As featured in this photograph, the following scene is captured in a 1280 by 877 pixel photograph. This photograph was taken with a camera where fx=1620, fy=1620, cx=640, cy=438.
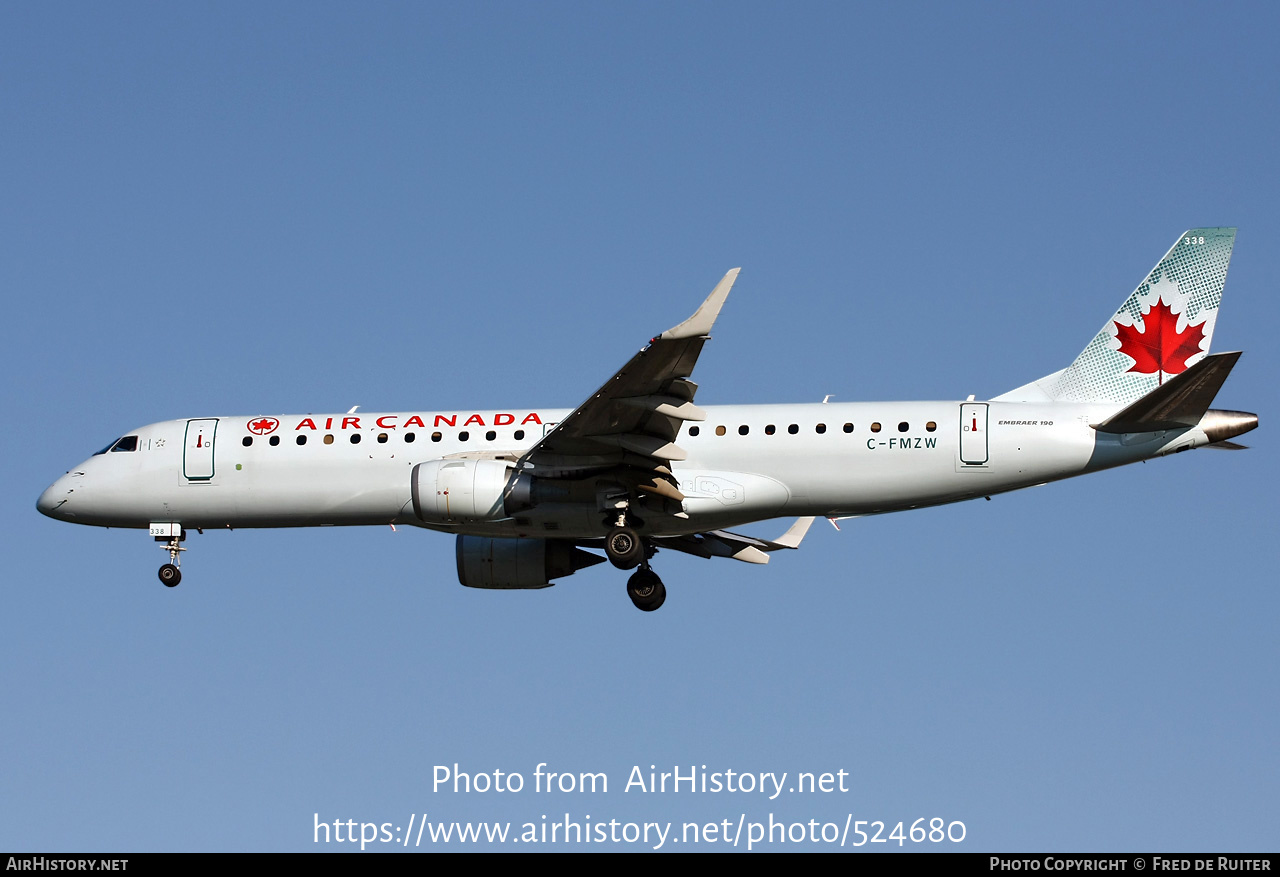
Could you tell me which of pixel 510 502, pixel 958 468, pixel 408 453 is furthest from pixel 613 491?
pixel 958 468

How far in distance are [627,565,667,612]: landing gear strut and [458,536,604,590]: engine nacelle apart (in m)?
1.77

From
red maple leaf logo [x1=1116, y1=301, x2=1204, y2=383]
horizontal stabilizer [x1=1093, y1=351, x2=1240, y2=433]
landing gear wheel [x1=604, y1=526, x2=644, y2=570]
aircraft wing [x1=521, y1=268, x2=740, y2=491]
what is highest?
red maple leaf logo [x1=1116, y1=301, x2=1204, y2=383]

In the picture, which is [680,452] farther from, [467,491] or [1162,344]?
[1162,344]

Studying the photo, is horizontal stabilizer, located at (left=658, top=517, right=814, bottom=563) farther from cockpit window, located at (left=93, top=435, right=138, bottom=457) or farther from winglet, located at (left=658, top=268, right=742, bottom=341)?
cockpit window, located at (left=93, top=435, right=138, bottom=457)

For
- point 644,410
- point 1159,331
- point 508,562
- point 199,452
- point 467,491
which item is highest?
point 199,452

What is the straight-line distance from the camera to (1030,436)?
2928 cm

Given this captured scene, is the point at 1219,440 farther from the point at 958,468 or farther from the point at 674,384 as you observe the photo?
the point at 674,384

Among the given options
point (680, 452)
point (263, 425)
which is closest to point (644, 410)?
point (680, 452)

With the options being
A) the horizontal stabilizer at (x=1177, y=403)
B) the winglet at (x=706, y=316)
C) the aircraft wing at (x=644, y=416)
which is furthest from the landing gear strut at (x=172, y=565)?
the horizontal stabilizer at (x=1177, y=403)

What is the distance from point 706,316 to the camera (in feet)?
83.7

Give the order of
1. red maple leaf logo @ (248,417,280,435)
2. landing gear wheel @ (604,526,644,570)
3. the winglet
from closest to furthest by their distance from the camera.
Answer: the winglet < landing gear wheel @ (604,526,644,570) < red maple leaf logo @ (248,417,280,435)

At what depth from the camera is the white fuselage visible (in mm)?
29438

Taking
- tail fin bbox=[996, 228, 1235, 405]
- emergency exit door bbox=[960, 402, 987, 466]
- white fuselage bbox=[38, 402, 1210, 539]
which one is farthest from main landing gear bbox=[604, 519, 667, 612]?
tail fin bbox=[996, 228, 1235, 405]

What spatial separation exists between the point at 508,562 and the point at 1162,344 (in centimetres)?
1347
